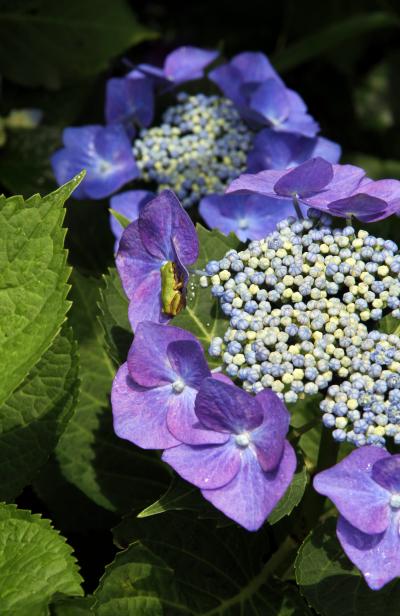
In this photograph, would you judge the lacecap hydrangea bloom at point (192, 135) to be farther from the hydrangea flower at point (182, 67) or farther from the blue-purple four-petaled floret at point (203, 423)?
the blue-purple four-petaled floret at point (203, 423)

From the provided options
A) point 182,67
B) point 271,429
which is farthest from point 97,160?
point 271,429

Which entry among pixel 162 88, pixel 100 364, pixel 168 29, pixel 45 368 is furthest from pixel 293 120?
pixel 168 29

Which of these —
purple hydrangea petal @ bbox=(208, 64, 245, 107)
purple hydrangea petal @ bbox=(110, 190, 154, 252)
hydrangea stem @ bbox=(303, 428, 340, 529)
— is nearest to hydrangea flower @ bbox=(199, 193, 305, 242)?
purple hydrangea petal @ bbox=(110, 190, 154, 252)

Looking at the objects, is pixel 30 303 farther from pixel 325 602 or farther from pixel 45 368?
pixel 325 602

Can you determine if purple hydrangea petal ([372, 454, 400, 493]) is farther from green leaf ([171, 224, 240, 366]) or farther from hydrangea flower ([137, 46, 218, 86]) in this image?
hydrangea flower ([137, 46, 218, 86])

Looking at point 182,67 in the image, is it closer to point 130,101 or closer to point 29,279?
point 130,101

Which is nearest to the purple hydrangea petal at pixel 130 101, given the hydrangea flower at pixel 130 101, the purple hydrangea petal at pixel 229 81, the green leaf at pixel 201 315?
the hydrangea flower at pixel 130 101
